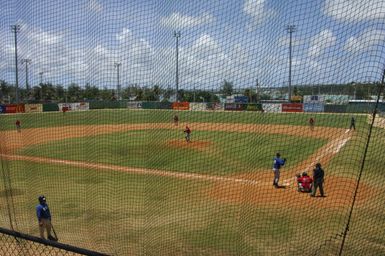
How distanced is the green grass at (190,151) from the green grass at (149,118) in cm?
124

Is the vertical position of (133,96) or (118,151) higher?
(133,96)

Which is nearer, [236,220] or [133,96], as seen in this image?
[133,96]

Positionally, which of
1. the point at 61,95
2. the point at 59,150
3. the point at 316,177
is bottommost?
the point at 59,150

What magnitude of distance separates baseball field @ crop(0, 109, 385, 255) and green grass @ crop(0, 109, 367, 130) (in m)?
0.14

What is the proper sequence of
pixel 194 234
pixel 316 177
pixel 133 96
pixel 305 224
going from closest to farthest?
pixel 133 96 < pixel 194 234 < pixel 305 224 < pixel 316 177

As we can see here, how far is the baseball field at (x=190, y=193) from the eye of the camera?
8750 mm

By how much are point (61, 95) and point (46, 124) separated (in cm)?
1331

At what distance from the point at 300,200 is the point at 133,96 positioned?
21.6ft

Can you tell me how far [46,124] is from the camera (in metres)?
21.7

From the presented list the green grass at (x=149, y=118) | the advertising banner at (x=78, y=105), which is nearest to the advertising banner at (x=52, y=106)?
the advertising banner at (x=78, y=105)

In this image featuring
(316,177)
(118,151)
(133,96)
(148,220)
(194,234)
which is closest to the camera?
(133,96)

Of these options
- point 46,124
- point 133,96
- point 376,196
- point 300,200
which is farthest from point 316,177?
point 46,124

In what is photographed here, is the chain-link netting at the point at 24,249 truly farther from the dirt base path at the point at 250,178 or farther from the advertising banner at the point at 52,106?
the advertising banner at the point at 52,106

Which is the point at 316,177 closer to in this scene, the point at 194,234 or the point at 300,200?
the point at 300,200
